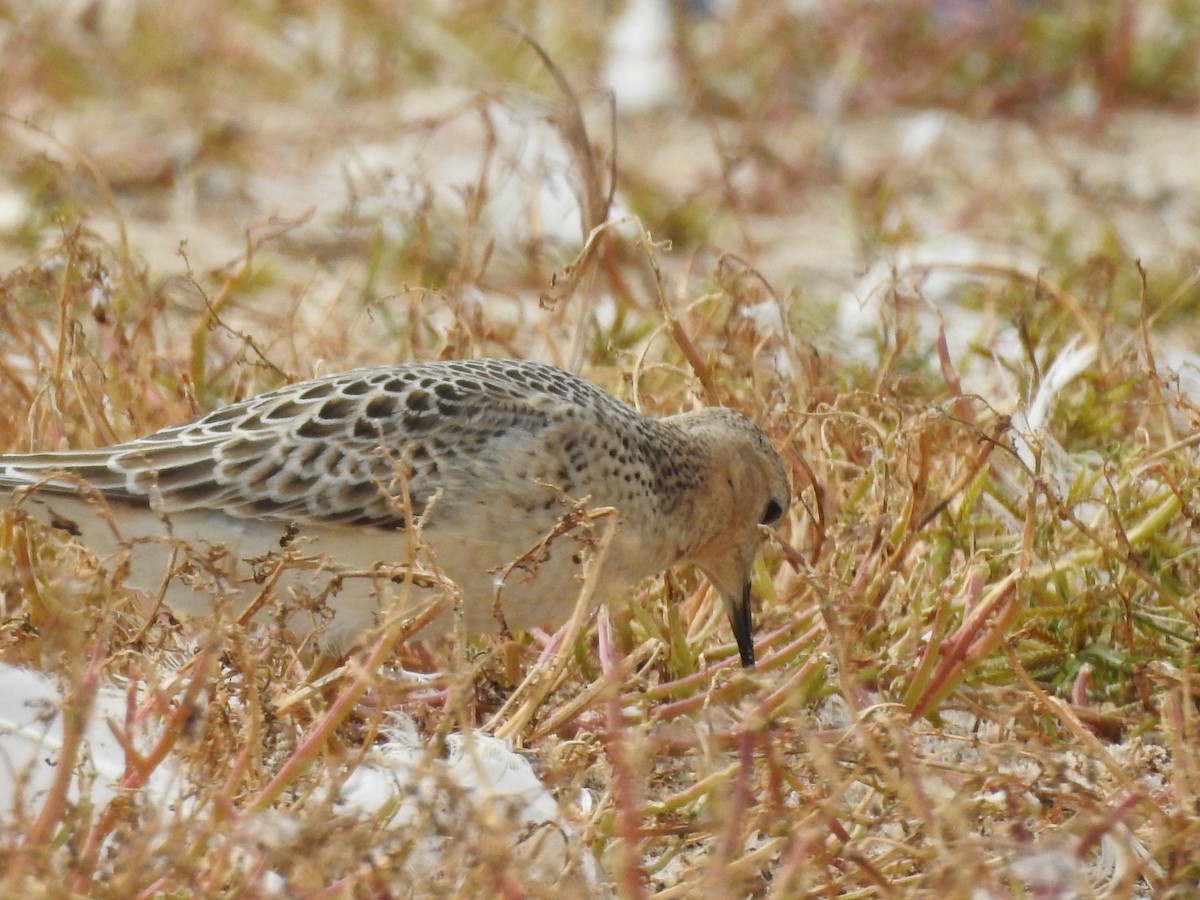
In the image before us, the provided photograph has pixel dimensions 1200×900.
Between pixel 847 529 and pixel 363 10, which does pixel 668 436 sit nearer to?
pixel 847 529

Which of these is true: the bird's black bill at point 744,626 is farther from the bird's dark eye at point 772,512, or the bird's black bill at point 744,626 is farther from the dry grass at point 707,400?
the bird's dark eye at point 772,512

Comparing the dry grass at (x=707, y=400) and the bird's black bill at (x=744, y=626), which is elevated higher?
the dry grass at (x=707, y=400)

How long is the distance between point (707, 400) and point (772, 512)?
0.45 metres

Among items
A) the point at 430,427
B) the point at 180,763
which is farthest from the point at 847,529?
the point at 180,763

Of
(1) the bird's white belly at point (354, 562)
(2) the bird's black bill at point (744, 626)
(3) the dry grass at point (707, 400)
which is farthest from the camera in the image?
(2) the bird's black bill at point (744, 626)

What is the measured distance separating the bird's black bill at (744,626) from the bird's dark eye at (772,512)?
8.2 inches

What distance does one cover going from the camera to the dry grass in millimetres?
2637

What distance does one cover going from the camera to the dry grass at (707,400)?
264 centimetres

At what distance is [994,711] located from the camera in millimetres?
3701

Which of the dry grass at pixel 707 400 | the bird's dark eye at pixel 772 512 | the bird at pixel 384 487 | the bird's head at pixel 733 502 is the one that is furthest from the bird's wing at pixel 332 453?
the bird's dark eye at pixel 772 512

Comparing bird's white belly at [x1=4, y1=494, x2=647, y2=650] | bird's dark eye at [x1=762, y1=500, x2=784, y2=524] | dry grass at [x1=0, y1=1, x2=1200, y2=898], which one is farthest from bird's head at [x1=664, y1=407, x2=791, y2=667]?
bird's white belly at [x1=4, y1=494, x2=647, y2=650]

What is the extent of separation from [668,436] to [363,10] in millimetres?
5724

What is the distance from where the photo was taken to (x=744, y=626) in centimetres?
388

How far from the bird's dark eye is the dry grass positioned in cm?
12
